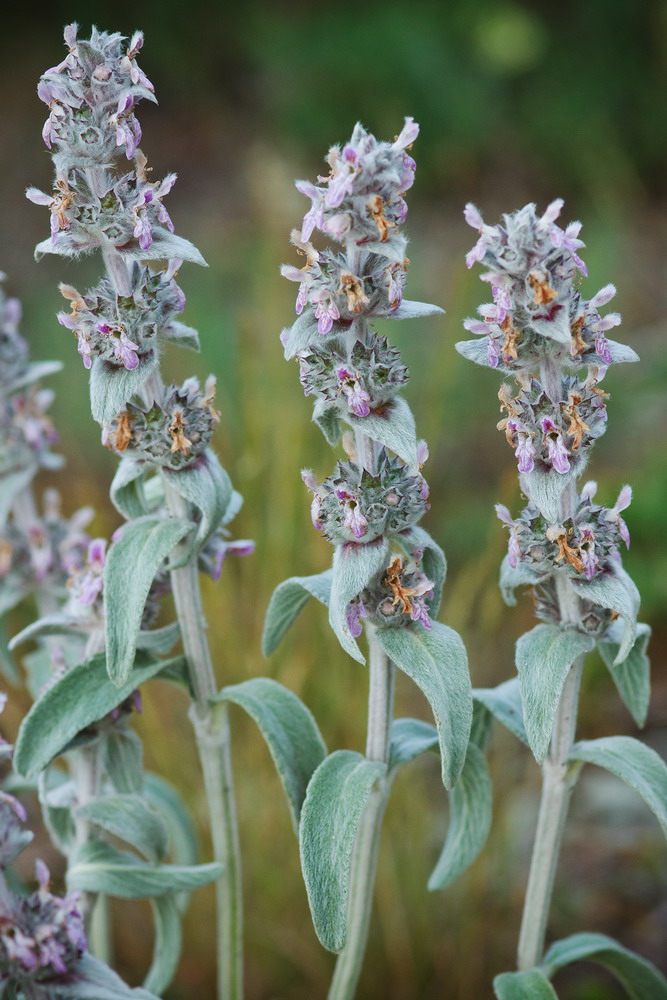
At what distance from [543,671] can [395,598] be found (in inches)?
7.9

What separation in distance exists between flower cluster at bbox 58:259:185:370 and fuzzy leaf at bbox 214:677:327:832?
1.72 ft

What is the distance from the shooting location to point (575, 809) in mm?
2961

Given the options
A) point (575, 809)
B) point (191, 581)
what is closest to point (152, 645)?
point (191, 581)

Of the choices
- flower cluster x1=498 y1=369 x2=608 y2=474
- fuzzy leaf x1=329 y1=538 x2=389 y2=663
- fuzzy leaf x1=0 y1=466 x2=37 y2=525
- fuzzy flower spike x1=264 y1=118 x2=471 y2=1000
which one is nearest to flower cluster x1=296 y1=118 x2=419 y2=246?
fuzzy flower spike x1=264 y1=118 x2=471 y2=1000

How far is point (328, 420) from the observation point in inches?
54.4

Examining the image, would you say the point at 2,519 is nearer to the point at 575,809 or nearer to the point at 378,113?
the point at 575,809

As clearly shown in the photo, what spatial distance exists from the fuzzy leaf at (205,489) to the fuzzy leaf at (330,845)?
1.16 ft

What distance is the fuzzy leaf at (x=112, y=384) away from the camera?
4.45ft

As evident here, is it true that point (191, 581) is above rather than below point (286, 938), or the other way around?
above

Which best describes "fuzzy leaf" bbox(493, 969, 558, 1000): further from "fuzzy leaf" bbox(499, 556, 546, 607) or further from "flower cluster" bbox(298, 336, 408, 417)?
"flower cluster" bbox(298, 336, 408, 417)

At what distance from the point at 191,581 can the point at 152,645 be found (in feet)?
0.36

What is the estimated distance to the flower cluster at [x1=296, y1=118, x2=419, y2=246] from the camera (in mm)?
1208

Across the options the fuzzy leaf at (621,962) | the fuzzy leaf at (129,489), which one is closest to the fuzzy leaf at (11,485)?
the fuzzy leaf at (129,489)

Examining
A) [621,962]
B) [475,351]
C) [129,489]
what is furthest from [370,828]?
[475,351]
